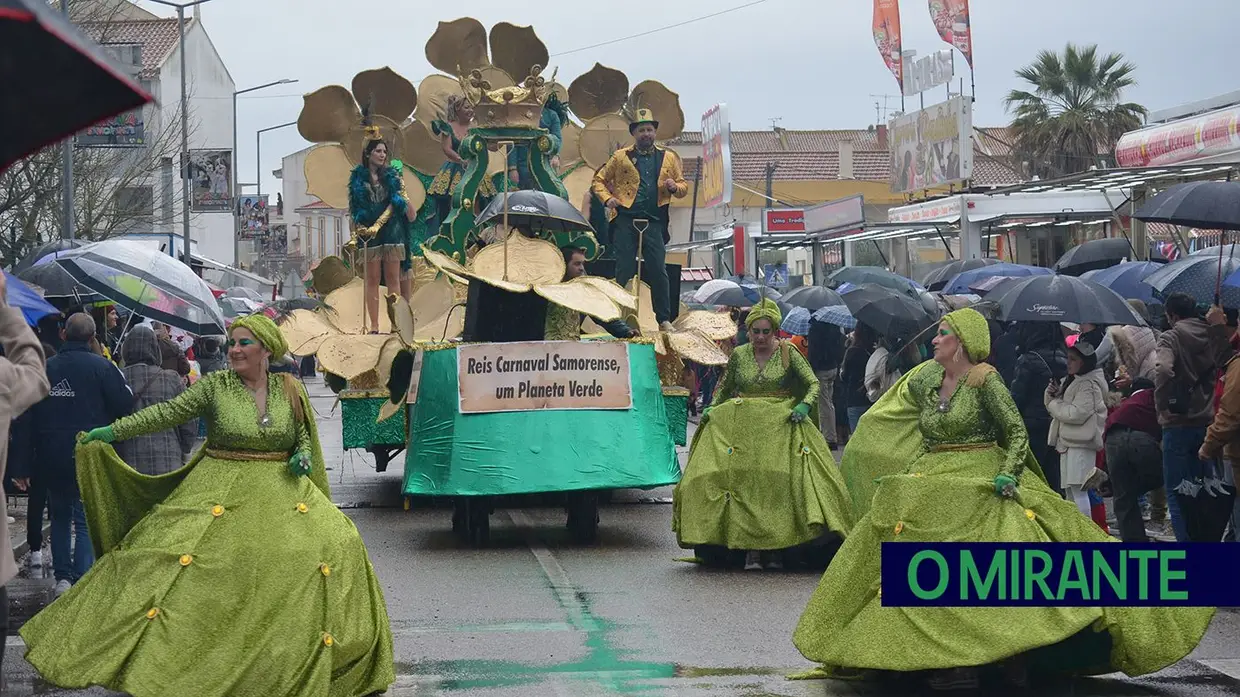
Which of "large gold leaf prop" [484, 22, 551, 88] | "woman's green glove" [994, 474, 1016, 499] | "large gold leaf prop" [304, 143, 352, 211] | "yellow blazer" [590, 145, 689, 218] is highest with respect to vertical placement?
"large gold leaf prop" [484, 22, 551, 88]

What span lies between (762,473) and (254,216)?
187 feet

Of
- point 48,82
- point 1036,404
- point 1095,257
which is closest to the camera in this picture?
point 48,82

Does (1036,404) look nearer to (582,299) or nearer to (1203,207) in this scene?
(1203,207)

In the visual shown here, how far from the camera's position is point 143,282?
1326 centimetres

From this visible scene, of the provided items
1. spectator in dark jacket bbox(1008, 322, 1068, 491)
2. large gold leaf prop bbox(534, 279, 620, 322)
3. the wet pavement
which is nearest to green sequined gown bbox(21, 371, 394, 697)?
the wet pavement

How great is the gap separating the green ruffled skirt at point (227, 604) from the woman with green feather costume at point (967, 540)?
1.95 meters

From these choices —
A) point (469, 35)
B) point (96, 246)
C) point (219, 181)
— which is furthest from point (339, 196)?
point (219, 181)

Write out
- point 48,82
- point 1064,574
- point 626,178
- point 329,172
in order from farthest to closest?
point 329,172 → point 626,178 → point 1064,574 → point 48,82

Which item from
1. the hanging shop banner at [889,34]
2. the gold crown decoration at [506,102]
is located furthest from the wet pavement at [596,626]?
the hanging shop banner at [889,34]

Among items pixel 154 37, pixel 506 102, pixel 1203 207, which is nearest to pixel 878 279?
pixel 506 102

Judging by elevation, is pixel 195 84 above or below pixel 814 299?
above

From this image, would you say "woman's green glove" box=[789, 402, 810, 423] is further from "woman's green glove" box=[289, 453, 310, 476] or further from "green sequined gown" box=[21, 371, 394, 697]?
"woman's green glove" box=[289, 453, 310, 476]

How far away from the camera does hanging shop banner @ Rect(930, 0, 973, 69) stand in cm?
4659

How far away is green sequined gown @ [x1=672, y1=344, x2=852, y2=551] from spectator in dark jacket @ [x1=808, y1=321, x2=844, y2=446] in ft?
31.3
